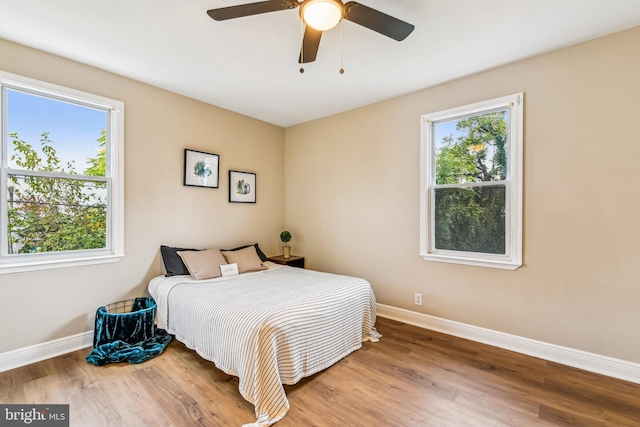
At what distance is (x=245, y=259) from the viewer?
3.43 metres

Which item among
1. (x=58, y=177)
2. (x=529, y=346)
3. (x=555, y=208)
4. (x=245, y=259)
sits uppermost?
(x=58, y=177)

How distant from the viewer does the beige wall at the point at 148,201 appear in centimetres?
238

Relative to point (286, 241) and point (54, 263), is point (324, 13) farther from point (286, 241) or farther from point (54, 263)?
point (286, 241)

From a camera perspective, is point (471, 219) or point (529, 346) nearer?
point (529, 346)

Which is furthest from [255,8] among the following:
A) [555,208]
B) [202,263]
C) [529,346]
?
[529,346]

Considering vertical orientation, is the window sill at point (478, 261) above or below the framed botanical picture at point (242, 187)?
below

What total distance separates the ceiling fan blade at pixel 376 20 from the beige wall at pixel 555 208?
1493mm

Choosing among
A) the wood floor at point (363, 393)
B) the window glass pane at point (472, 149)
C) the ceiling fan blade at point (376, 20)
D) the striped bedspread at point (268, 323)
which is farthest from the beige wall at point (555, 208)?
the ceiling fan blade at point (376, 20)

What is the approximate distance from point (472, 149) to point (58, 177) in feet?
12.6

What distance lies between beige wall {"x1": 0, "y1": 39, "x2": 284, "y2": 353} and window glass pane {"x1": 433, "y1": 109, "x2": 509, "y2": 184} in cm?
242

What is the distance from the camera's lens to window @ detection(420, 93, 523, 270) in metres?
2.59

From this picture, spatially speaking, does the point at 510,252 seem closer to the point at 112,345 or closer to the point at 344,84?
the point at 344,84

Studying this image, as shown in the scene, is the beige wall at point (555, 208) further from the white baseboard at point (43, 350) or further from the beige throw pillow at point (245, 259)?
the white baseboard at point (43, 350)

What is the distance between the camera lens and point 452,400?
1.94m
